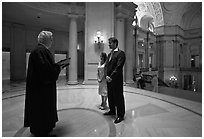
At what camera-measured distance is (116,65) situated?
9.48 ft

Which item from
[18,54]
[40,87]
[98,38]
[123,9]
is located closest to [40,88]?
[40,87]

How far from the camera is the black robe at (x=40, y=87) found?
2018mm

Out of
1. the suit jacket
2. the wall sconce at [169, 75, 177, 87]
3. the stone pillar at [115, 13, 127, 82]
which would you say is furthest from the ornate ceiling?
the suit jacket

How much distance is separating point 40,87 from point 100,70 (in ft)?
6.37

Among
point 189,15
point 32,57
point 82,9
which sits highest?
point 189,15

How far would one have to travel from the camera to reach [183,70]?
17594 mm

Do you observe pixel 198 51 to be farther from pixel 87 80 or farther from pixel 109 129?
pixel 109 129

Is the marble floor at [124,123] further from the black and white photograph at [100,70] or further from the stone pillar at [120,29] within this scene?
the stone pillar at [120,29]

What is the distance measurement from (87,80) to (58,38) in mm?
6919

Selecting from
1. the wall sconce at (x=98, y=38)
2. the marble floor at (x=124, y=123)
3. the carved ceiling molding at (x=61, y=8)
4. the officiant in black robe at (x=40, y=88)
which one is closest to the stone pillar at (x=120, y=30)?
the wall sconce at (x=98, y=38)

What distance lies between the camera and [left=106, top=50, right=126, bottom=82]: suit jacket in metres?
2.80

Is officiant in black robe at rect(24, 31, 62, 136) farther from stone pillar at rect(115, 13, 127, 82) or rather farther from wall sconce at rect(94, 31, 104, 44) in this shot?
stone pillar at rect(115, 13, 127, 82)

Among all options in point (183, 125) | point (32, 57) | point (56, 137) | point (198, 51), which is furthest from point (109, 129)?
point (198, 51)

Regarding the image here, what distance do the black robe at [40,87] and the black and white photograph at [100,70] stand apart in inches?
0.6
